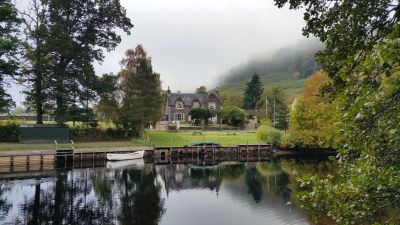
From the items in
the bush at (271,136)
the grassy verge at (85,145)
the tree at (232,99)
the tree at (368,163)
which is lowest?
the grassy verge at (85,145)

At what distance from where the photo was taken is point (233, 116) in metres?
83.7

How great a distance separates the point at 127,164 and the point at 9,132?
15745 millimetres

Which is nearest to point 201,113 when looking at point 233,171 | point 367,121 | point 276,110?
point 276,110

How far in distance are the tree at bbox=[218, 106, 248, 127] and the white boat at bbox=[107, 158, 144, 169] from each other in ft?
124

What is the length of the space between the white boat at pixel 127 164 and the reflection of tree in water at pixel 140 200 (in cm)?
385

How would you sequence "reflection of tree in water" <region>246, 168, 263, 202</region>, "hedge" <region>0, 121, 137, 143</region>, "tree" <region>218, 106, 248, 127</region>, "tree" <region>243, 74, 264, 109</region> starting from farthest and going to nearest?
"tree" <region>243, 74, 264, 109</region> → "tree" <region>218, 106, 248, 127</region> → "hedge" <region>0, 121, 137, 143</region> → "reflection of tree in water" <region>246, 168, 263, 202</region>

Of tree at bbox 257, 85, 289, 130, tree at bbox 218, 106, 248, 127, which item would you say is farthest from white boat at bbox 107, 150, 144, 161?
tree at bbox 218, 106, 248, 127

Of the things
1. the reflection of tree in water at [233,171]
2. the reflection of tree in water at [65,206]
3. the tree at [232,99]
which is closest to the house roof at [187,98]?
the tree at [232,99]

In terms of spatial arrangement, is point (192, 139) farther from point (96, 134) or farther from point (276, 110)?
point (276, 110)

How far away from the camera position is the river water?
23062mm

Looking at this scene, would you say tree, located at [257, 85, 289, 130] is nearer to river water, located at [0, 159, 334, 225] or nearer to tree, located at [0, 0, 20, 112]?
river water, located at [0, 159, 334, 225]

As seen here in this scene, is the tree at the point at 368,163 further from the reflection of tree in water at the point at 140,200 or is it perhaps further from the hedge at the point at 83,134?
the hedge at the point at 83,134

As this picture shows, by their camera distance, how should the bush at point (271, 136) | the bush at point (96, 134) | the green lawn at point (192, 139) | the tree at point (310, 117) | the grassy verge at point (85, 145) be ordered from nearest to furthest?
the grassy verge at point (85, 145) → the tree at point (310, 117) → the bush at point (96, 134) → the green lawn at point (192, 139) → the bush at point (271, 136)

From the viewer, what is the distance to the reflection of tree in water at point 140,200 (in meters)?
22.7
